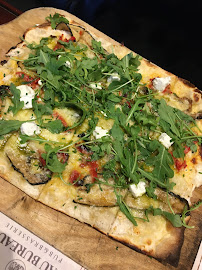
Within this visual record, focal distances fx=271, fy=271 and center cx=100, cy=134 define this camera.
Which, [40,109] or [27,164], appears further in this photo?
[40,109]

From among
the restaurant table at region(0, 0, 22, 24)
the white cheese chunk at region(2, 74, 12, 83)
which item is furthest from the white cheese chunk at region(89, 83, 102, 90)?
the restaurant table at region(0, 0, 22, 24)

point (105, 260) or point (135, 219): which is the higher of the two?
point (135, 219)

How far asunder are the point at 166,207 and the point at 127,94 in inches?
58.3

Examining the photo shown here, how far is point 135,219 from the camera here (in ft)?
9.19

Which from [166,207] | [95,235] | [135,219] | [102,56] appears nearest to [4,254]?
[95,235]

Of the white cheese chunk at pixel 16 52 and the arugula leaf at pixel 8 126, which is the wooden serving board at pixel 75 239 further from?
the white cheese chunk at pixel 16 52

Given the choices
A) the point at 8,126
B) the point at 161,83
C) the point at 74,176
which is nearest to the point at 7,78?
the point at 8,126

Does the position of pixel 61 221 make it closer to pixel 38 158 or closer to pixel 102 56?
pixel 38 158

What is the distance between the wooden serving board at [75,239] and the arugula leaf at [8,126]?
1.77 feet

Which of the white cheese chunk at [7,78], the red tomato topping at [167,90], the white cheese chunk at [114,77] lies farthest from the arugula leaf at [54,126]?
the red tomato topping at [167,90]

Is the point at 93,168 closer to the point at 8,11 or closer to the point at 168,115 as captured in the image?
the point at 168,115

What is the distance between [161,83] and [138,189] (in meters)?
1.47

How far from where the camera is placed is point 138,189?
2814 millimetres

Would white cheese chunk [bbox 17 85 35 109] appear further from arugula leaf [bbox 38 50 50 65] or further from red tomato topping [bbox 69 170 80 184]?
red tomato topping [bbox 69 170 80 184]
